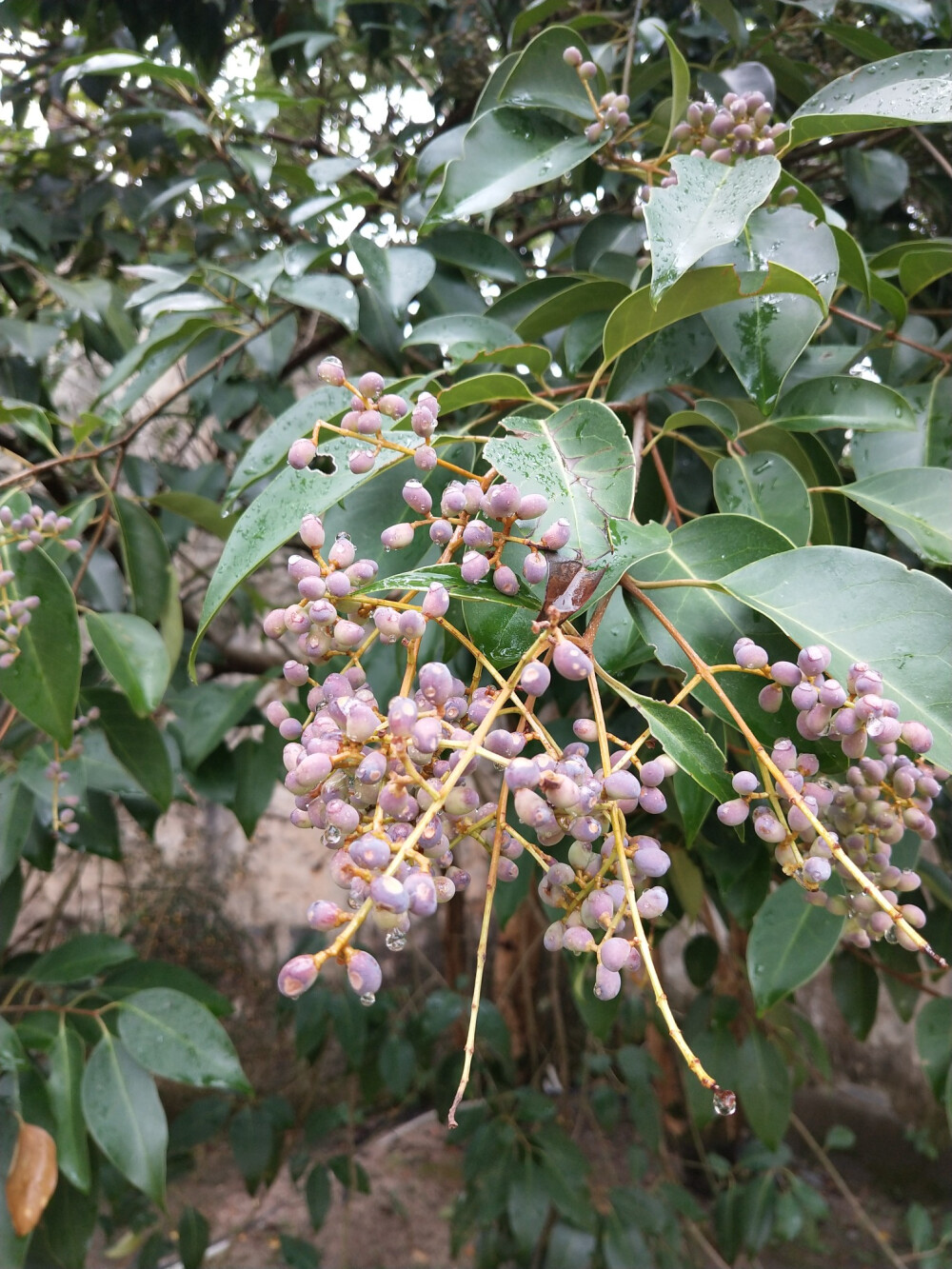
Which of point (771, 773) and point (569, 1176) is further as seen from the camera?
point (569, 1176)

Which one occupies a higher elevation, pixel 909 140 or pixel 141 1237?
pixel 909 140

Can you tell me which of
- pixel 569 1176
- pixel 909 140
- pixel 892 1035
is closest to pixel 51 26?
pixel 909 140

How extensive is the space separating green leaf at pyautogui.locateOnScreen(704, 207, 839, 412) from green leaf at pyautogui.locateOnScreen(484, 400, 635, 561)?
0.10m

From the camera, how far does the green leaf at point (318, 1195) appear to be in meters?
1.57

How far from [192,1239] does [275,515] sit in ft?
5.12

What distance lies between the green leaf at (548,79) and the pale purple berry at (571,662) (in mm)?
475

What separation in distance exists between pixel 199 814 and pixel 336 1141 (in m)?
1.11

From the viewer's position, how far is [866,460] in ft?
1.94

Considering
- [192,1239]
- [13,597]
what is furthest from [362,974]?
[192,1239]

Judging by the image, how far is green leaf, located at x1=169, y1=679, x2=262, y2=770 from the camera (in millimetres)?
921

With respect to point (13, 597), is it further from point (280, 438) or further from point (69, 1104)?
point (69, 1104)

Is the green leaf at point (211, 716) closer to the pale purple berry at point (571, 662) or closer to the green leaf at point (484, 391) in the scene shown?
the green leaf at point (484, 391)

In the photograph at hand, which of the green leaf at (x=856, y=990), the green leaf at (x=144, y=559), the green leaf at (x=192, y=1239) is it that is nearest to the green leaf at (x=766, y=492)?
the green leaf at (x=144, y=559)

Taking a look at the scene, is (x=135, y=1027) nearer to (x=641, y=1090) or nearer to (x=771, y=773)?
(x=771, y=773)
